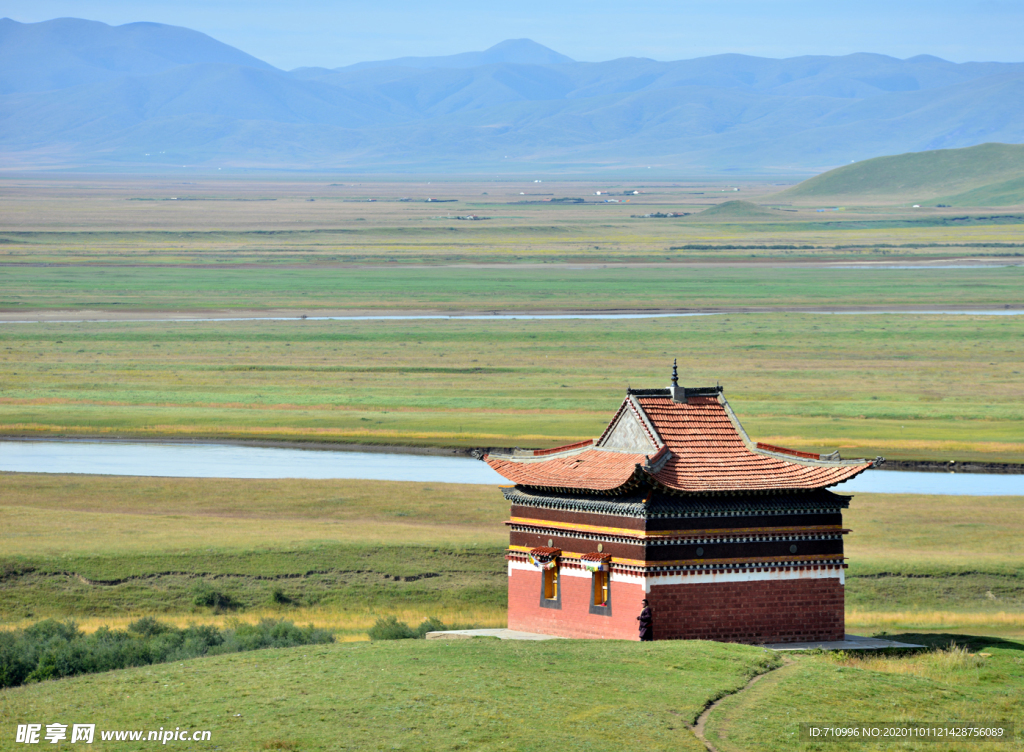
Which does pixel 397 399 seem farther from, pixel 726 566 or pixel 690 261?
pixel 690 261

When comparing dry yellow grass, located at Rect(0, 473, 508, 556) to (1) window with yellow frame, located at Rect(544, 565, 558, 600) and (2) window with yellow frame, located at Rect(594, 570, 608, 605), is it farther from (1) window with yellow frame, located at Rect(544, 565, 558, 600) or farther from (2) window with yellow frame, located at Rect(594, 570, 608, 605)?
(2) window with yellow frame, located at Rect(594, 570, 608, 605)

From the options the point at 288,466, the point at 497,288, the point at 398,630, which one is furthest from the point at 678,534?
the point at 497,288

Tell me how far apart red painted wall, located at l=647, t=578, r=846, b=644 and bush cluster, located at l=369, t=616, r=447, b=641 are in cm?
626

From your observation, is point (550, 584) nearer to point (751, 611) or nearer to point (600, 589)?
point (600, 589)

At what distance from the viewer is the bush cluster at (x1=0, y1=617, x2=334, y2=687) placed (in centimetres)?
2545

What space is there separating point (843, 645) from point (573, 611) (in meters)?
5.04

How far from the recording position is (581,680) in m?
21.8

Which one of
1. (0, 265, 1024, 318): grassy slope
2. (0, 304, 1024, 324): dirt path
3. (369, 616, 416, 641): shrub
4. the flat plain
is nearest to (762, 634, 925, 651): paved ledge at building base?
the flat plain

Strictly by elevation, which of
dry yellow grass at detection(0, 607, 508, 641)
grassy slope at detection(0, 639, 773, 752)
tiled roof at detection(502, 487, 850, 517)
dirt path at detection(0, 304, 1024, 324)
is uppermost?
dirt path at detection(0, 304, 1024, 324)

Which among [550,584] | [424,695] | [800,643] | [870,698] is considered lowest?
[800,643]

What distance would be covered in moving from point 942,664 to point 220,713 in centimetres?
1300

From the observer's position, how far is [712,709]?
68.7 ft

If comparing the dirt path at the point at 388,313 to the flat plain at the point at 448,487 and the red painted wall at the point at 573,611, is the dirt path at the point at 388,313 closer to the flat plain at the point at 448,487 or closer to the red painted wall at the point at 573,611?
the flat plain at the point at 448,487

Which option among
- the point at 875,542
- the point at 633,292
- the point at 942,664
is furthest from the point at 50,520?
the point at 633,292
